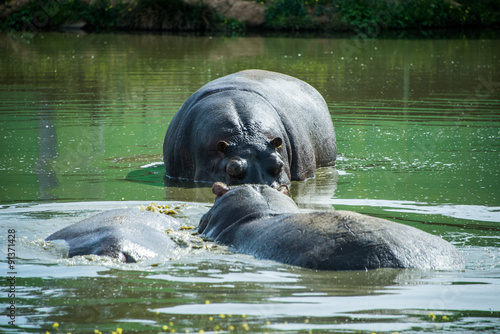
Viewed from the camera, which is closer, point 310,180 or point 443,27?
point 310,180

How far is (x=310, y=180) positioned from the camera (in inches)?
371

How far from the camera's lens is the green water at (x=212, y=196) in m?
4.57

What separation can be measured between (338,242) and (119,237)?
1.67 meters

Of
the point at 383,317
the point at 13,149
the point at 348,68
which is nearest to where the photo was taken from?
the point at 383,317

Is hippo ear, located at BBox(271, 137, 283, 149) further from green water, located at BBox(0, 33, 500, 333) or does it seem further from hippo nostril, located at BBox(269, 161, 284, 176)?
green water, located at BBox(0, 33, 500, 333)

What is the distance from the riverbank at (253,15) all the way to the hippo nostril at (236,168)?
29429 mm

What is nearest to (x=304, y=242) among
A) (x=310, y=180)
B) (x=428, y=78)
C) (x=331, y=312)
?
(x=331, y=312)

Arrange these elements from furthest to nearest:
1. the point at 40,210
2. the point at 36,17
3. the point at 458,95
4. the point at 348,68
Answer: the point at 36,17
the point at 348,68
the point at 458,95
the point at 40,210

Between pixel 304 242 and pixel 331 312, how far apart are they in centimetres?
100

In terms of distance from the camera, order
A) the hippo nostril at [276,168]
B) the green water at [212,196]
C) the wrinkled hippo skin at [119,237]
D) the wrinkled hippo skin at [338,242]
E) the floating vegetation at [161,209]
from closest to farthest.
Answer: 1. the green water at [212,196]
2. the wrinkled hippo skin at [338,242]
3. the wrinkled hippo skin at [119,237]
4. the floating vegetation at [161,209]
5. the hippo nostril at [276,168]

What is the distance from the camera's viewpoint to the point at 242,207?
6352 millimetres

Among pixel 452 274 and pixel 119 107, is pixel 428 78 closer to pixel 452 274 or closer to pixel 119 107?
pixel 119 107

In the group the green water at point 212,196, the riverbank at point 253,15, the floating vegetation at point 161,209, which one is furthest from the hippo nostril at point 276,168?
the riverbank at point 253,15

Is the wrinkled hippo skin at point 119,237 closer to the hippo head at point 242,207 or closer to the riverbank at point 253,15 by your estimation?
the hippo head at point 242,207
